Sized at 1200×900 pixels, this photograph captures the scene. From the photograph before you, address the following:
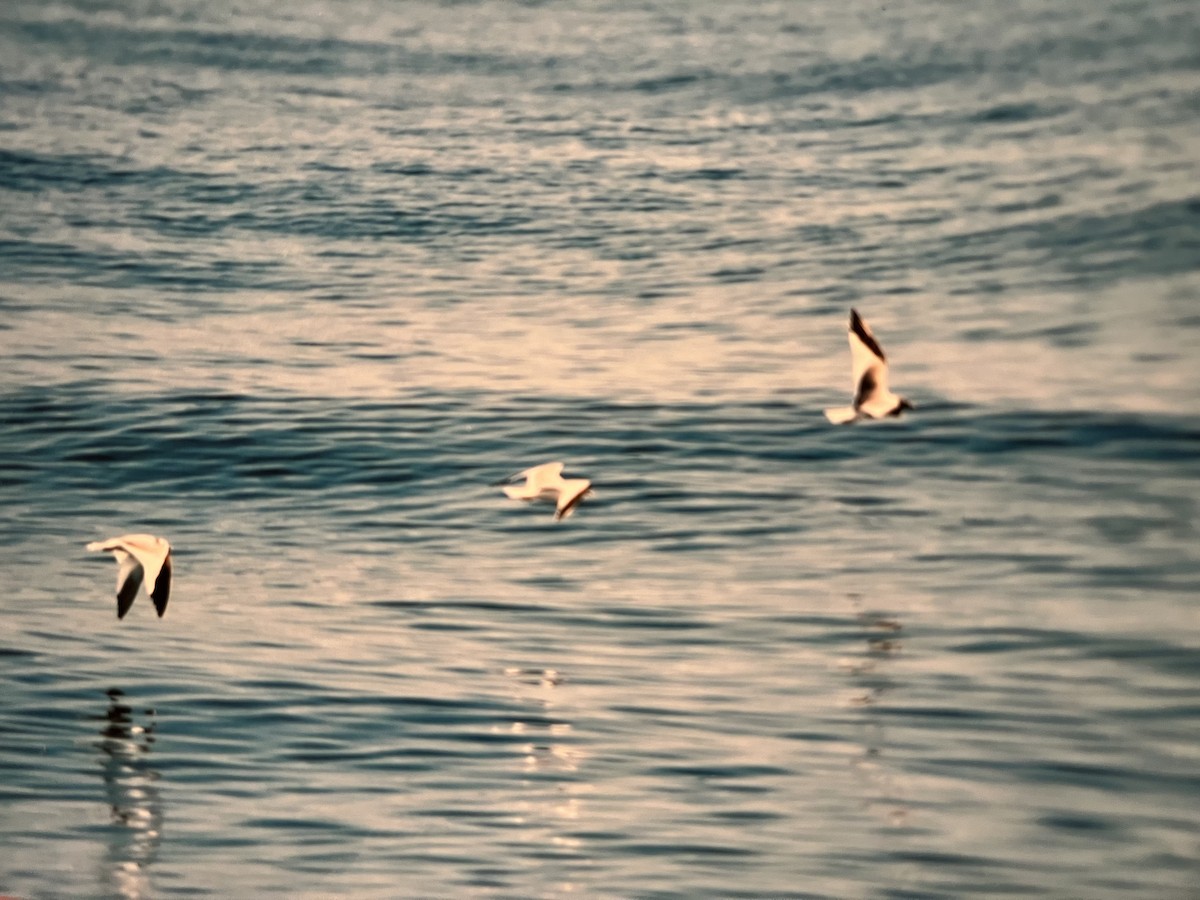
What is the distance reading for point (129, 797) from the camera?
1297 centimetres

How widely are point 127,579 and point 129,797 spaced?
11.6 feet

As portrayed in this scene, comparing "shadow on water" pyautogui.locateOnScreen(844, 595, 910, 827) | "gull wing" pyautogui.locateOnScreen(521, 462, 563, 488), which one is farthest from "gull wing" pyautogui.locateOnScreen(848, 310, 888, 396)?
"gull wing" pyautogui.locateOnScreen(521, 462, 563, 488)

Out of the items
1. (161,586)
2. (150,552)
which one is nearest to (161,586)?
(161,586)

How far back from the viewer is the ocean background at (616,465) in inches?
506

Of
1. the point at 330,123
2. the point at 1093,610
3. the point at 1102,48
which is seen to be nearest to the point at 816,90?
the point at 1102,48

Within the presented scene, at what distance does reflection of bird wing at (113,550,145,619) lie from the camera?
52.5 ft

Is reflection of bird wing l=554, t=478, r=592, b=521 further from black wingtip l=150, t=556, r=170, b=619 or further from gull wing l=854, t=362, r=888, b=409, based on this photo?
black wingtip l=150, t=556, r=170, b=619

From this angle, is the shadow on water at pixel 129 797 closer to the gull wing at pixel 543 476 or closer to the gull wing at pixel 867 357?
the gull wing at pixel 543 476

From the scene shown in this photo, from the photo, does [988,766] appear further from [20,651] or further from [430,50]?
[430,50]

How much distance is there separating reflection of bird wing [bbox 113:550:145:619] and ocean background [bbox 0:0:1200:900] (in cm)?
59

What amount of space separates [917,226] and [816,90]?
1251cm

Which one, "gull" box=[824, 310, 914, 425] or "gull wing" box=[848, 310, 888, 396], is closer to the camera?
"gull wing" box=[848, 310, 888, 396]

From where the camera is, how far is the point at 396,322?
117 ft

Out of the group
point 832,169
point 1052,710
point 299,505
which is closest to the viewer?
point 1052,710
